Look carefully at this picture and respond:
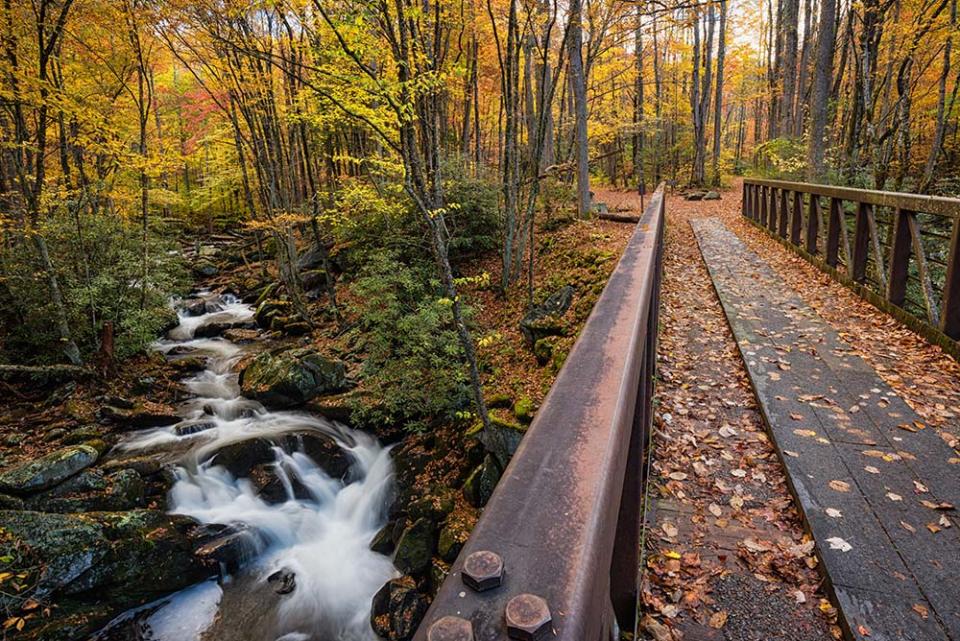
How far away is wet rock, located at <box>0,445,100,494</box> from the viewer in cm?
671

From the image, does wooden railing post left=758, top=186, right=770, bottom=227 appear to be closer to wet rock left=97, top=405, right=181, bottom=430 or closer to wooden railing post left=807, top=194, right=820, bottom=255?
wooden railing post left=807, top=194, right=820, bottom=255

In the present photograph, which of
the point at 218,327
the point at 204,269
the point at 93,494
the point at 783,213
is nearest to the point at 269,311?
the point at 218,327

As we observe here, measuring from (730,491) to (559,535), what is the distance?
8.52 ft

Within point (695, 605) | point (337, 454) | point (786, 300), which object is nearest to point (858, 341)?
point (786, 300)

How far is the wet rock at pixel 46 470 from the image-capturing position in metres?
6.71

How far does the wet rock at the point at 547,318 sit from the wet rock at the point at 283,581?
17.2ft

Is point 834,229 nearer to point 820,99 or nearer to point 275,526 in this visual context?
point 820,99

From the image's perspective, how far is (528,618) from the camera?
54 centimetres

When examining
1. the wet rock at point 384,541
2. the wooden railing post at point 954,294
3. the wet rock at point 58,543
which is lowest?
the wet rock at point 384,541

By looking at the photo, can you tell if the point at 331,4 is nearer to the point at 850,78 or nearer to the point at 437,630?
the point at 437,630

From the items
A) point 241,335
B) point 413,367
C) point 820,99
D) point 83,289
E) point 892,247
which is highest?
point 820,99

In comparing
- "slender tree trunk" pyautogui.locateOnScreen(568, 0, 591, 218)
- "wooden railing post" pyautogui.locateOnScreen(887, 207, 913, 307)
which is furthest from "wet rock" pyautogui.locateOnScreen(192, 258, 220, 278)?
"wooden railing post" pyautogui.locateOnScreen(887, 207, 913, 307)

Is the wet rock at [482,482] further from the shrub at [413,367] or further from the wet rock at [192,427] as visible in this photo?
the wet rock at [192,427]

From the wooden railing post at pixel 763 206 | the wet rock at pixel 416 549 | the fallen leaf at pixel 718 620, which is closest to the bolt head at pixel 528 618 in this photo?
the fallen leaf at pixel 718 620
